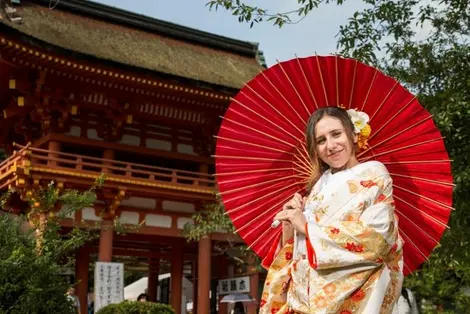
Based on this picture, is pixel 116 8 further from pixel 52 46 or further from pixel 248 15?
pixel 248 15

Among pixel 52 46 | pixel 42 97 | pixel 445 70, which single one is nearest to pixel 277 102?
pixel 445 70

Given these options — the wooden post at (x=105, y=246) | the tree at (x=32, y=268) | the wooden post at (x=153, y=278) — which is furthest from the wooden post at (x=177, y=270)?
the tree at (x=32, y=268)

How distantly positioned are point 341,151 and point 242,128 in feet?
2.40

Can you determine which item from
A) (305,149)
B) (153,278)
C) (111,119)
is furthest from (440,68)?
(153,278)

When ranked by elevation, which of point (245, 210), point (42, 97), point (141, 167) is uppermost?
point (42, 97)

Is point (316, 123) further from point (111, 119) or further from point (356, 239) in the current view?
point (111, 119)

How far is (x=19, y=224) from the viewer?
5848 mm

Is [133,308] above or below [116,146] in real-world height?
below

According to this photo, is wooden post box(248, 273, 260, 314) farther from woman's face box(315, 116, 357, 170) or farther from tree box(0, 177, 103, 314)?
woman's face box(315, 116, 357, 170)

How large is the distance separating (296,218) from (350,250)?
1.05ft

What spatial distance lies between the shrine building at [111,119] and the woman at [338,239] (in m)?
9.28

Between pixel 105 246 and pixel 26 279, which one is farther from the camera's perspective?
pixel 105 246

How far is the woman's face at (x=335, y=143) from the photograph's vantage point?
9.39 ft

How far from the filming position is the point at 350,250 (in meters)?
2.53
